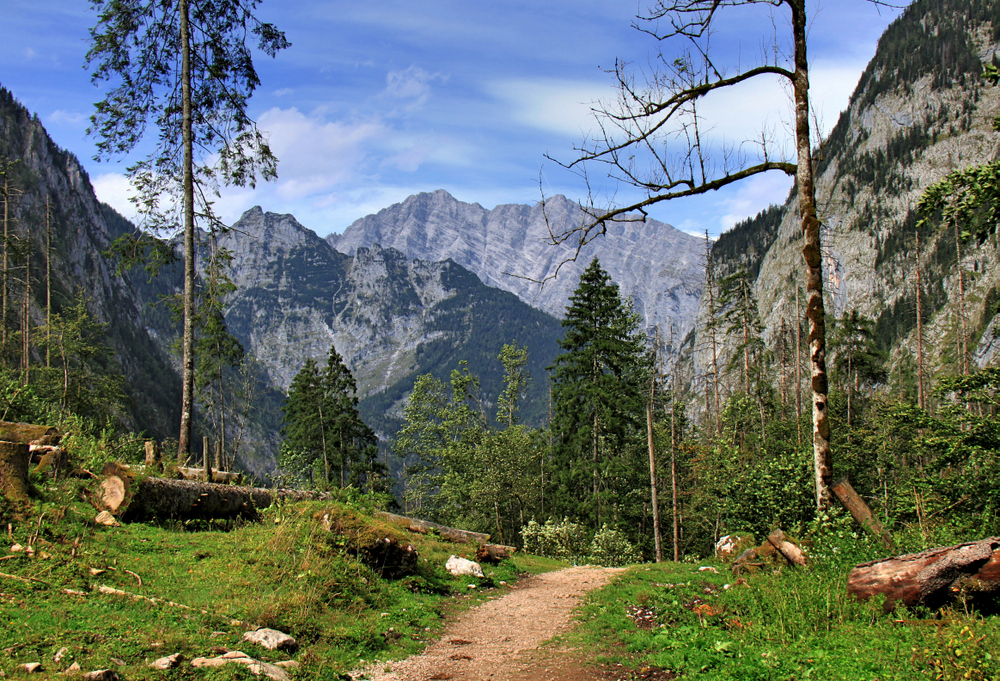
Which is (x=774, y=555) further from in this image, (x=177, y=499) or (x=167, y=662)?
(x=177, y=499)

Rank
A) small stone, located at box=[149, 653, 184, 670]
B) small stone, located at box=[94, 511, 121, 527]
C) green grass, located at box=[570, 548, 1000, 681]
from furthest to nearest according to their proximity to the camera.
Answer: small stone, located at box=[94, 511, 121, 527] < small stone, located at box=[149, 653, 184, 670] < green grass, located at box=[570, 548, 1000, 681]

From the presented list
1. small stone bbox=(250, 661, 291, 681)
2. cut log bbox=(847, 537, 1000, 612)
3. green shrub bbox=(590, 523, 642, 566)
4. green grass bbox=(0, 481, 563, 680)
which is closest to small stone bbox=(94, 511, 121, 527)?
green grass bbox=(0, 481, 563, 680)

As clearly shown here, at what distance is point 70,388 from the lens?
3466cm

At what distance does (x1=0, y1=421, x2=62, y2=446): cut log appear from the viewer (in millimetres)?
9336

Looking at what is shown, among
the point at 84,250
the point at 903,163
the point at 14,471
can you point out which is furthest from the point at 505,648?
the point at 903,163

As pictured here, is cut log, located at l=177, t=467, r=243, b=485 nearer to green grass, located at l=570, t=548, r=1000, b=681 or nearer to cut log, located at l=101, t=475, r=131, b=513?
→ cut log, located at l=101, t=475, r=131, b=513

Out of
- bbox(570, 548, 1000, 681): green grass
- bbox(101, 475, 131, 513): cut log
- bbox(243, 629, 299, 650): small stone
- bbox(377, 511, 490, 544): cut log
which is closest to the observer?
bbox(570, 548, 1000, 681): green grass

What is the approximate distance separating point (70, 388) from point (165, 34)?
2779cm

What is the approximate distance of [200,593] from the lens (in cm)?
718

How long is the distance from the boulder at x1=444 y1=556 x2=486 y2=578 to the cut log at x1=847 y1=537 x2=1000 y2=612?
8.56 m

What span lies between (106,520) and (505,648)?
20.5 feet

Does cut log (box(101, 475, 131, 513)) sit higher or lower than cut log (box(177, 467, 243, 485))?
higher

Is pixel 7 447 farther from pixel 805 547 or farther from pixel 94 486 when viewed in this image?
pixel 805 547

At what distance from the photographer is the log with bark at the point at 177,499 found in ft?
30.0
